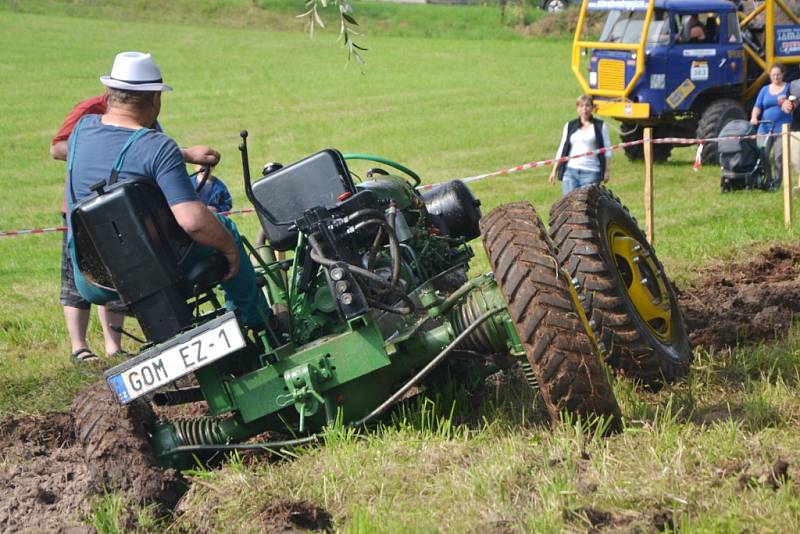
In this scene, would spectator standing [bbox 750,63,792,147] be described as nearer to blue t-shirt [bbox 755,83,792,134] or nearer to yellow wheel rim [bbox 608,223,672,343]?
blue t-shirt [bbox 755,83,792,134]

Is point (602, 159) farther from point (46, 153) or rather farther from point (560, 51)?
point (560, 51)

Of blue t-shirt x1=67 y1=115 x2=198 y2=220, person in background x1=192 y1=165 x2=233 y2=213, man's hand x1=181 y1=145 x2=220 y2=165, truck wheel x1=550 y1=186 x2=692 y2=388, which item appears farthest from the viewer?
person in background x1=192 y1=165 x2=233 y2=213

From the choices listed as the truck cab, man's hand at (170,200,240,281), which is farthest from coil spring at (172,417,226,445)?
the truck cab

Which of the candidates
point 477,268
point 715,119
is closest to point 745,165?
point 715,119

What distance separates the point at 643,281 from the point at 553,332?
1.75 metres

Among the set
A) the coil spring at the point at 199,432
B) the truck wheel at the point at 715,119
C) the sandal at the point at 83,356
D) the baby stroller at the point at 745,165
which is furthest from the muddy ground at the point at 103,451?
the truck wheel at the point at 715,119

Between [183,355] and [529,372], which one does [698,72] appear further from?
[183,355]

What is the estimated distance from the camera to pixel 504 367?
593cm

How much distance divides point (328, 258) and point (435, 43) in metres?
39.4

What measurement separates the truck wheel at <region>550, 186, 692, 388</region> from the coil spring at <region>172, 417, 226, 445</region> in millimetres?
1773

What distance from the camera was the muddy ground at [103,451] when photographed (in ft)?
16.2

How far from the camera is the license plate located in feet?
16.6

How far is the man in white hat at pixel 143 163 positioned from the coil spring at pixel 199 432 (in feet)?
1.62

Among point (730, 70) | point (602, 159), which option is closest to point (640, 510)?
point (602, 159)
